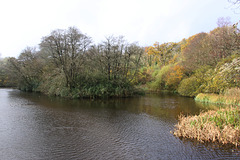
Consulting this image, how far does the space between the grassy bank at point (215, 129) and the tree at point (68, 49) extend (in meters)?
20.4

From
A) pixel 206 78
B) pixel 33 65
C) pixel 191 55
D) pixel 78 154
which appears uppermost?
pixel 191 55

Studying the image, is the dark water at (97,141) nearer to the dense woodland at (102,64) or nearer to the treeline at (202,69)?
the treeline at (202,69)

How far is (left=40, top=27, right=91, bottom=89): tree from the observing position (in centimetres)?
2608

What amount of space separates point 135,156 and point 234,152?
170 inches

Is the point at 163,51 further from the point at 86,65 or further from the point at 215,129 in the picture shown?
the point at 215,129

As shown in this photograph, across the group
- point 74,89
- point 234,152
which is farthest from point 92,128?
point 74,89

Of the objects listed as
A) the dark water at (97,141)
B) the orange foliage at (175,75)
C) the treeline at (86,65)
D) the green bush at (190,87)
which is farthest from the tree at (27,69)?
the green bush at (190,87)

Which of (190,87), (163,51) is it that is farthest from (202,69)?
(163,51)

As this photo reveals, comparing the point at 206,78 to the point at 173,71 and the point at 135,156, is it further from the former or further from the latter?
the point at 135,156

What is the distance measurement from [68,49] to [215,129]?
23.6m

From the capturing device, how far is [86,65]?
27.6 m

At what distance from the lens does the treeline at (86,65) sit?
26094 mm

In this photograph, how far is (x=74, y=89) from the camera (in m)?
26.2

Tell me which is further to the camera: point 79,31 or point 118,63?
point 118,63
